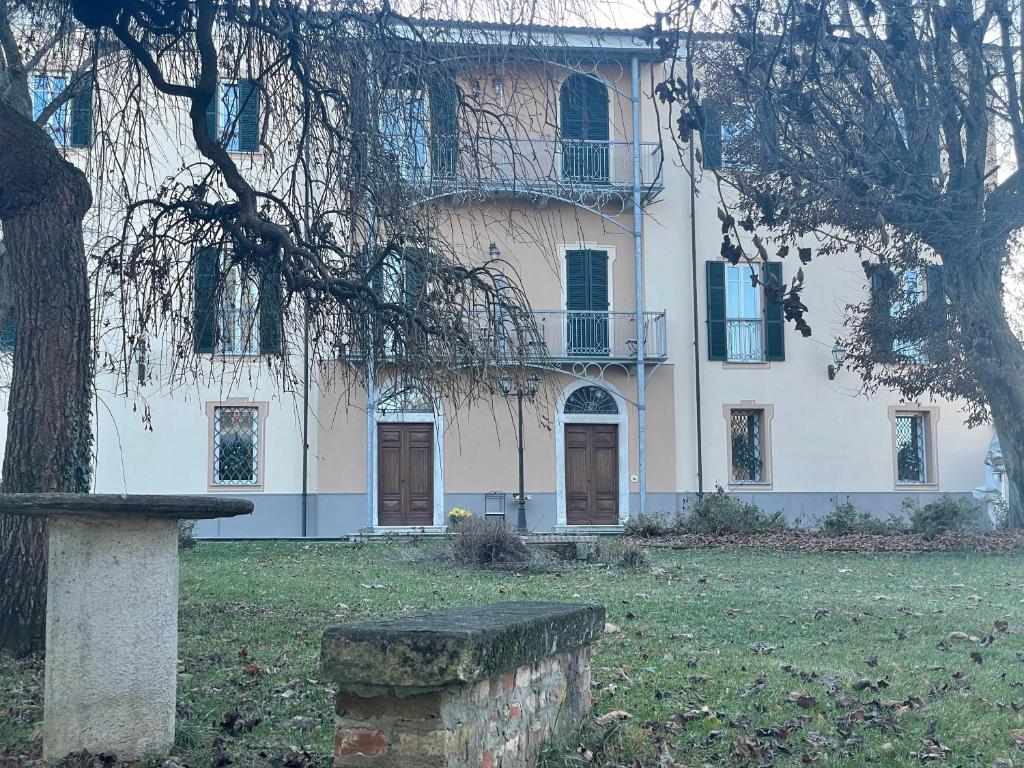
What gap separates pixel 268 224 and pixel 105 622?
4.25 metres

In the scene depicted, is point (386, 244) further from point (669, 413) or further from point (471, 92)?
point (669, 413)

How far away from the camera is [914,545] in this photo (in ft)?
58.9

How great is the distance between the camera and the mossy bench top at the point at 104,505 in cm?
424

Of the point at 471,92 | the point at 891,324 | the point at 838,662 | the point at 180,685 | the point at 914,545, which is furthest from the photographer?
the point at 891,324

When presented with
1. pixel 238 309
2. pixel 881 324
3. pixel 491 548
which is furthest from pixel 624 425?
pixel 238 309

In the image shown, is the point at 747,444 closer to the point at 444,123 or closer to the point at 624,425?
the point at 624,425

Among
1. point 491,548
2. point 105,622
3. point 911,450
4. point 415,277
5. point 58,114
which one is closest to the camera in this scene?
point 105,622

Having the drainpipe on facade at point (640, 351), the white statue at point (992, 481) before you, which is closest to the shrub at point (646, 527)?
the drainpipe on facade at point (640, 351)

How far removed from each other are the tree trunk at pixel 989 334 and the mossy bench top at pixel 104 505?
15472mm

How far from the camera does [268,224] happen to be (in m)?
8.16

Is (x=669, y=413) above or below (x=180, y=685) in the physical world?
above

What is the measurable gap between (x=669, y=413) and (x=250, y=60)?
18.7m

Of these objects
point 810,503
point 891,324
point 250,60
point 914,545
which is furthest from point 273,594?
point 810,503

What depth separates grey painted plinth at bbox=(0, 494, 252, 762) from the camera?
4.41 m
